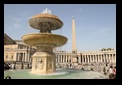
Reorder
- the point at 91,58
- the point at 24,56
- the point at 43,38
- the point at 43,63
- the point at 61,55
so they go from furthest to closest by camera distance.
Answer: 1. the point at 91,58
2. the point at 24,56
3. the point at 61,55
4. the point at 43,63
5. the point at 43,38

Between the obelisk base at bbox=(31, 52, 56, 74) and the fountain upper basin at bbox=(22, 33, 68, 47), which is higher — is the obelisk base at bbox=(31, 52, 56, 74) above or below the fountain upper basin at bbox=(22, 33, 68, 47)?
below

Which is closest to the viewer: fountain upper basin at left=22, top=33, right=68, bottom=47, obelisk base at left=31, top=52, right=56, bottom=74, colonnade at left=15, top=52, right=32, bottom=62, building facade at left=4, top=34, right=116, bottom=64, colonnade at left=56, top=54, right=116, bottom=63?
fountain upper basin at left=22, top=33, right=68, bottom=47

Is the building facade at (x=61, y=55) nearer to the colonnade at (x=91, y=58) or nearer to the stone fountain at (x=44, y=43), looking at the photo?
the colonnade at (x=91, y=58)

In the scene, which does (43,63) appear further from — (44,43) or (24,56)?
(24,56)

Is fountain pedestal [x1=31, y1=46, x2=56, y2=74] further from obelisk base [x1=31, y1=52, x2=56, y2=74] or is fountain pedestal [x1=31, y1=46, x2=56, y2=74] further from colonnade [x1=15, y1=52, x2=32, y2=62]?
colonnade [x1=15, y1=52, x2=32, y2=62]

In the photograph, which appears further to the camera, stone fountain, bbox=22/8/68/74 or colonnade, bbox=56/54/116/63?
colonnade, bbox=56/54/116/63

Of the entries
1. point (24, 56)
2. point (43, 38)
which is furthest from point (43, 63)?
point (24, 56)

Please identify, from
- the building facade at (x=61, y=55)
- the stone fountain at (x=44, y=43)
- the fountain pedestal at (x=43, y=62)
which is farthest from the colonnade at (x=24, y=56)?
the fountain pedestal at (x=43, y=62)

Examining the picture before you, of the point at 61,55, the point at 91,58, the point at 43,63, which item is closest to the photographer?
the point at 43,63

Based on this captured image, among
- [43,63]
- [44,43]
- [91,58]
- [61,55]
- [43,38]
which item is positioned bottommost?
[91,58]

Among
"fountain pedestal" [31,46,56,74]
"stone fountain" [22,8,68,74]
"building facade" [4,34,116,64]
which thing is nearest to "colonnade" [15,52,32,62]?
"building facade" [4,34,116,64]

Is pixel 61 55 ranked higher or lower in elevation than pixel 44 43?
lower

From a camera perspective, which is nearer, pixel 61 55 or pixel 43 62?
pixel 43 62
